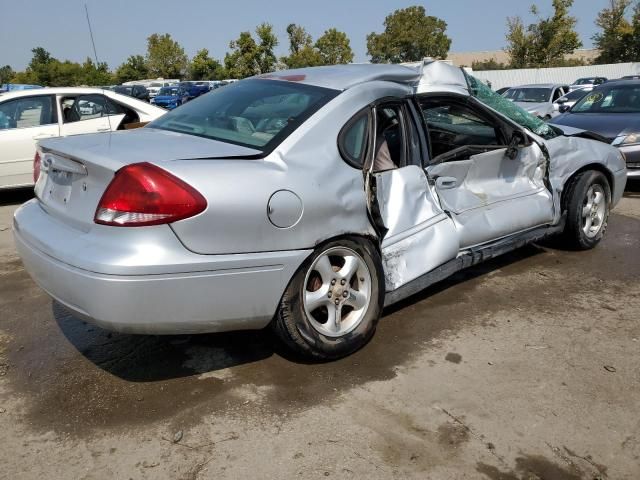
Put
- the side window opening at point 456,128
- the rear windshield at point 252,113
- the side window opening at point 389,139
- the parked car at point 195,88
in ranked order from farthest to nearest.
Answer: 1. the parked car at point 195,88
2. the side window opening at point 456,128
3. the side window opening at point 389,139
4. the rear windshield at point 252,113

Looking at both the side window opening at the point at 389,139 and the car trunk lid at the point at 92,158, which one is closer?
the car trunk lid at the point at 92,158

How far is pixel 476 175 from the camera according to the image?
4.15m

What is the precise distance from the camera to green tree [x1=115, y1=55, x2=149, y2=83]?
6712 cm

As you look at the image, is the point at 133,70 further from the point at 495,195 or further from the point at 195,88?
the point at 495,195

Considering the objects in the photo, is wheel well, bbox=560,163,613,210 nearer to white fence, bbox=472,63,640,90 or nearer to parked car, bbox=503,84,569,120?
parked car, bbox=503,84,569,120

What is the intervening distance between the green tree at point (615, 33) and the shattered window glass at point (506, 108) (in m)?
50.5

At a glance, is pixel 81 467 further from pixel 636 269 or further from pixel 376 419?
pixel 636 269

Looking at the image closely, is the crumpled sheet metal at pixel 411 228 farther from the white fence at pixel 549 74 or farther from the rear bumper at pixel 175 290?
the white fence at pixel 549 74

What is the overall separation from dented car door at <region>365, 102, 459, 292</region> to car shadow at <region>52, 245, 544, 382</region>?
0.54 meters

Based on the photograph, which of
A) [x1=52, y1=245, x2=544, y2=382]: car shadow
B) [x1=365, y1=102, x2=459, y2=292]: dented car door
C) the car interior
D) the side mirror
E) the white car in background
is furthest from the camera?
the car interior

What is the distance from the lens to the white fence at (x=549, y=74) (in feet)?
124

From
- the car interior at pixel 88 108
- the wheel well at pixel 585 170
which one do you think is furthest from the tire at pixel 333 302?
the car interior at pixel 88 108

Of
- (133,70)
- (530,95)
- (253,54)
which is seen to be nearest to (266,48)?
(253,54)

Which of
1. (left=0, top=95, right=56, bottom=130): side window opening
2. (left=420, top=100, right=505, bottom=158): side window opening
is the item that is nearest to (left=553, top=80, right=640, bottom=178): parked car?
(left=420, top=100, right=505, bottom=158): side window opening
